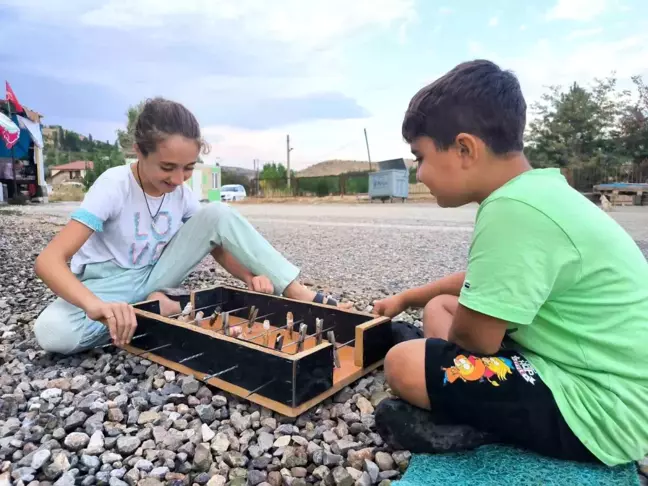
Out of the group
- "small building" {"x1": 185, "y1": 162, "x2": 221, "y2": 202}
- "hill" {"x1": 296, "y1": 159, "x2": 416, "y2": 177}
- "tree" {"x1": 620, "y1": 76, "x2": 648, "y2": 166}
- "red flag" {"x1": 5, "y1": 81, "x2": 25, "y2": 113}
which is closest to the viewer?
"red flag" {"x1": 5, "y1": 81, "x2": 25, "y2": 113}

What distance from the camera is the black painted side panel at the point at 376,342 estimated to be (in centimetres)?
205

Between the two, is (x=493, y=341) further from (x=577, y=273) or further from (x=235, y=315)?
(x=235, y=315)

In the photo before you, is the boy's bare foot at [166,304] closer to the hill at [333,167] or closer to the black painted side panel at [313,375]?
the black painted side panel at [313,375]

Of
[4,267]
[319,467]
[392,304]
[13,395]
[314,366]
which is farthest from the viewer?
[4,267]

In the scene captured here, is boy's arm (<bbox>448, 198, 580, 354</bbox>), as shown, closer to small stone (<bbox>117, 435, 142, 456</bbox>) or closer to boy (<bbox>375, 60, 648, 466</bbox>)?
boy (<bbox>375, 60, 648, 466</bbox>)

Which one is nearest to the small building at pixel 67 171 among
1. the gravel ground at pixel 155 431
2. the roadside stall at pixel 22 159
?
the roadside stall at pixel 22 159

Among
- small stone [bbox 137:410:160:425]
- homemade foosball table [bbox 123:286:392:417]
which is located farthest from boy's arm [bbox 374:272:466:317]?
small stone [bbox 137:410:160:425]

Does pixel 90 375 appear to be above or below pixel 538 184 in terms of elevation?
below

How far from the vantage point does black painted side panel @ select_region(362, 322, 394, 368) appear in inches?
80.5

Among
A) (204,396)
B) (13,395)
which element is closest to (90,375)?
(13,395)

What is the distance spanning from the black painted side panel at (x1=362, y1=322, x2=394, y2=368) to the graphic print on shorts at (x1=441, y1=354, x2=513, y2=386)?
0.62 m

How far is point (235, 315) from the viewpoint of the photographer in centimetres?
271

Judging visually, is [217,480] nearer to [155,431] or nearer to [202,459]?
[202,459]

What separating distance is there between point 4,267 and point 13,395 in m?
3.11
